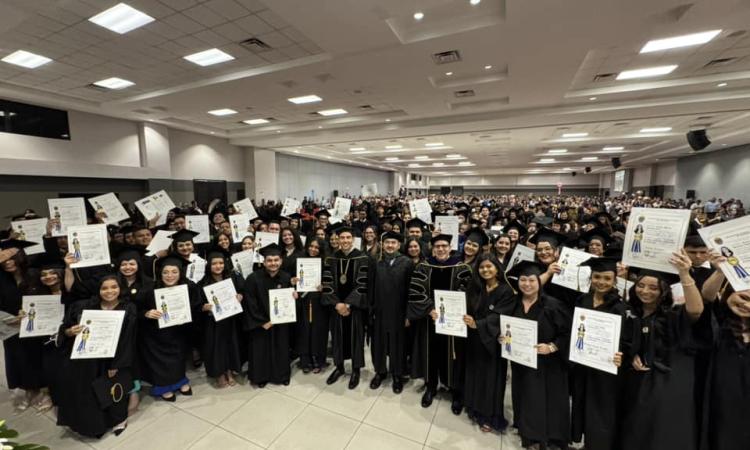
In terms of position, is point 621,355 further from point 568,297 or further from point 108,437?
point 108,437

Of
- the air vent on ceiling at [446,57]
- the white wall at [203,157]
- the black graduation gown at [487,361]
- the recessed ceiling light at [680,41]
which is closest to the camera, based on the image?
the black graduation gown at [487,361]

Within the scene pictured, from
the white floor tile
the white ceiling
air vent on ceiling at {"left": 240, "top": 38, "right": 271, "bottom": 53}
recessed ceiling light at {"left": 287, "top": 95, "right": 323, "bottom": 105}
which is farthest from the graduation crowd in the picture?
recessed ceiling light at {"left": 287, "top": 95, "right": 323, "bottom": 105}

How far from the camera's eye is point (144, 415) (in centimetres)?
330

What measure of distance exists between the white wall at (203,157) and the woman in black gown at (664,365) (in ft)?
53.8

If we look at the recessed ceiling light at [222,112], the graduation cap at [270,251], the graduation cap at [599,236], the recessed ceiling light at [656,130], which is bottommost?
the graduation cap at [270,251]

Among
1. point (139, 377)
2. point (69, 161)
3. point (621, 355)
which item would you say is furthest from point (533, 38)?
point (69, 161)

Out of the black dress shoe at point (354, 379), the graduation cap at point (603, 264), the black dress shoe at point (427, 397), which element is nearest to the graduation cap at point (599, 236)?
the graduation cap at point (603, 264)

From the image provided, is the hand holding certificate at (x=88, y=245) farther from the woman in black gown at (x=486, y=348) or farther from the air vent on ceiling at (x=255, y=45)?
the air vent on ceiling at (x=255, y=45)

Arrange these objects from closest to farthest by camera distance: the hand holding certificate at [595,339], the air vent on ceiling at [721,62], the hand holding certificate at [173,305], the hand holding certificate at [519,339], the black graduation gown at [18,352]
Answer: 1. the hand holding certificate at [595,339]
2. the hand holding certificate at [519,339]
3. the hand holding certificate at [173,305]
4. the black graduation gown at [18,352]
5. the air vent on ceiling at [721,62]

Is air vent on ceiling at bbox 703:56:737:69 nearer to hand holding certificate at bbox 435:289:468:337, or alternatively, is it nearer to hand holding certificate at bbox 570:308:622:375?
hand holding certificate at bbox 570:308:622:375

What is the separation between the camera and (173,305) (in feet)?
10.5

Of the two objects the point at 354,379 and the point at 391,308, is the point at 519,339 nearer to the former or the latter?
the point at 391,308

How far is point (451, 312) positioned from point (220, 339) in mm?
2764

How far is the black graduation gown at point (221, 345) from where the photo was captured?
3701 mm
